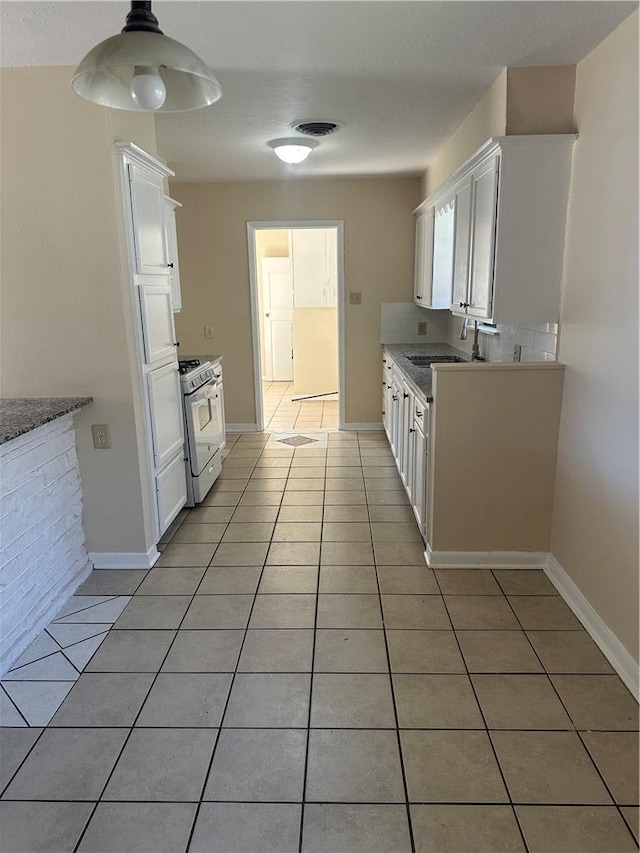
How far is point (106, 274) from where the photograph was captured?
2650mm

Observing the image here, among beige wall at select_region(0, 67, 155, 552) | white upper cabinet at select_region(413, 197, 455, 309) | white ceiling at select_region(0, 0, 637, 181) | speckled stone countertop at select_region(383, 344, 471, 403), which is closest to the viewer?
white ceiling at select_region(0, 0, 637, 181)

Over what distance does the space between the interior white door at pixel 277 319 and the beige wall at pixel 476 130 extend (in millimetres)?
3956

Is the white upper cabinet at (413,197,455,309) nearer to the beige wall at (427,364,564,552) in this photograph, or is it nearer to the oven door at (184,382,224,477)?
the beige wall at (427,364,564,552)

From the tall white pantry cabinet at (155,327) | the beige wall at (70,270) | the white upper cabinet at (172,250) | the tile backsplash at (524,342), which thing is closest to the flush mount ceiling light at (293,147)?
the white upper cabinet at (172,250)

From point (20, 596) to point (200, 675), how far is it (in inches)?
32.8

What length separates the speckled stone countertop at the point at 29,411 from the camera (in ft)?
7.15

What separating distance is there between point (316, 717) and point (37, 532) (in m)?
1.45

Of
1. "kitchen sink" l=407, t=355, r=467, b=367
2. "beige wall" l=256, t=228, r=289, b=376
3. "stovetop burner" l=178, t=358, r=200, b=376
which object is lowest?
"kitchen sink" l=407, t=355, r=467, b=367

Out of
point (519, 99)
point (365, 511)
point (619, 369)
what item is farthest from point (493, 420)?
point (519, 99)

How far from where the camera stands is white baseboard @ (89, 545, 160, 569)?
3006 millimetres

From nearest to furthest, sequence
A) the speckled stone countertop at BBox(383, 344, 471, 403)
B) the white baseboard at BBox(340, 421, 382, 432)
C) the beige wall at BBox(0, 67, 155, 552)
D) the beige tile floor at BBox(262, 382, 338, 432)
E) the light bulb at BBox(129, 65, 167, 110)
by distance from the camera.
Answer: the light bulb at BBox(129, 65, 167, 110) → the beige wall at BBox(0, 67, 155, 552) → the speckled stone countertop at BBox(383, 344, 471, 403) → the white baseboard at BBox(340, 421, 382, 432) → the beige tile floor at BBox(262, 382, 338, 432)

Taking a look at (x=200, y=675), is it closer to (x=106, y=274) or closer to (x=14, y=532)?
(x=14, y=532)

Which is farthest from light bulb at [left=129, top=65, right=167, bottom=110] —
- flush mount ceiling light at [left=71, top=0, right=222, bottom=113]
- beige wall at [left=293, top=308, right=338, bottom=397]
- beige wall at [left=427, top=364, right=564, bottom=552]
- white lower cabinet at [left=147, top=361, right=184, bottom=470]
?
beige wall at [left=293, top=308, right=338, bottom=397]

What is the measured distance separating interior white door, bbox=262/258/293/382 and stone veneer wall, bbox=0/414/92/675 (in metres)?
5.72
